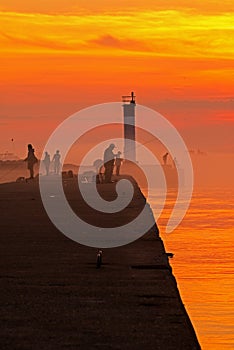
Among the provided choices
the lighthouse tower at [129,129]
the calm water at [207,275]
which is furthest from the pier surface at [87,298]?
the lighthouse tower at [129,129]

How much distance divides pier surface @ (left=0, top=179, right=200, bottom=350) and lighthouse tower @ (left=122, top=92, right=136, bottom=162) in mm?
82420

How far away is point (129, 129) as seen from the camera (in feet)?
352

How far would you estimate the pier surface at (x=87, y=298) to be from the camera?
33.7ft

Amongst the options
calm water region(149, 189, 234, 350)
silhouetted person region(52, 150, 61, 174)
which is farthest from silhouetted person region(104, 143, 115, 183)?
silhouetted person region(52, 150, 61, 174)

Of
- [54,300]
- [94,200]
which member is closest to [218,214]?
[94,200]

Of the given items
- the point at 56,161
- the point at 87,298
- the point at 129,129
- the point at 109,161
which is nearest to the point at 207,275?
the point at 87,298

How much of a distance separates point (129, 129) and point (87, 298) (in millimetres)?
94903

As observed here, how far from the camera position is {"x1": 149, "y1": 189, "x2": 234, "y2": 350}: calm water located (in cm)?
1419

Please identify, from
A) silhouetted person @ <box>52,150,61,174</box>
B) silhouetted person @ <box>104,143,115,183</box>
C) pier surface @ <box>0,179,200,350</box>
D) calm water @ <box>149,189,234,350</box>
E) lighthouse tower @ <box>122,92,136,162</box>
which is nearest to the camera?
pier surface @ <box>0,179,200,350</box>

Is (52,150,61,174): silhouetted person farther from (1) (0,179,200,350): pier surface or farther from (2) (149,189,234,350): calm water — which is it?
(1) (0,179,200,350): pier surface

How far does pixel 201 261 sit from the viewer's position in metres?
23.3

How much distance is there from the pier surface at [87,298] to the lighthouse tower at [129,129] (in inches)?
3245

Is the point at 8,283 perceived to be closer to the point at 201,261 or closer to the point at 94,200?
the point at 201,261

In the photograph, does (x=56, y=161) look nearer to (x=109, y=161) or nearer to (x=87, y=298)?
(x=109, y=161)
